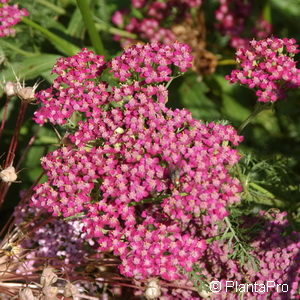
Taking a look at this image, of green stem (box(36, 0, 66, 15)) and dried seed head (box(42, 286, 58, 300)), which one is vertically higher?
Answer: green stem (box(36, 0, 66, 15))

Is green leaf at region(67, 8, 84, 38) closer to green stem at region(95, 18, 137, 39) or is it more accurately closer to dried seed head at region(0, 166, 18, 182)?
green stem at region(95, 18, 137, 39)

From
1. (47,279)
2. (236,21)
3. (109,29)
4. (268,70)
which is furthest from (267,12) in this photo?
(47,279)

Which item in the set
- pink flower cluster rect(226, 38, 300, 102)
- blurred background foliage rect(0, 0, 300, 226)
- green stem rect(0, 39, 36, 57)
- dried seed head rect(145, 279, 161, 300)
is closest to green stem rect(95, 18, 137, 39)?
blurred background foliage rect(0, 0, 300, 226)

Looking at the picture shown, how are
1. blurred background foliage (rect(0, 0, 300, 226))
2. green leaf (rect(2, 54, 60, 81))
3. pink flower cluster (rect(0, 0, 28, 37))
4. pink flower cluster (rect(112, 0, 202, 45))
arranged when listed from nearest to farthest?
pink flower cluster (rect(0, 0, 28, 37)), green leaf (rect(2, 54, 60, 81)), blurred background foliage (rect(0, 0, 300, 226)), pink flower cluster (rect(112, 0, 202, 45))

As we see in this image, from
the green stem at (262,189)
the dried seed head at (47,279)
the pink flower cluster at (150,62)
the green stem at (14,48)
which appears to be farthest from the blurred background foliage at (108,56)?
the dried seed head at (47,279)

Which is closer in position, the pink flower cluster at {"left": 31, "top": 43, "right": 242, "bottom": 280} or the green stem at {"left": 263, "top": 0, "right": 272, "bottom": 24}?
the pink flower cluster at {"left": 31, "top": 43, "right": 242, "bottom": 280}

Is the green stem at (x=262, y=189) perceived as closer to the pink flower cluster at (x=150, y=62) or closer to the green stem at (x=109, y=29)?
the pink flower cluster at (x=150, y=62)

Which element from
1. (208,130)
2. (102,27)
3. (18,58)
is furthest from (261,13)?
(208,130)
